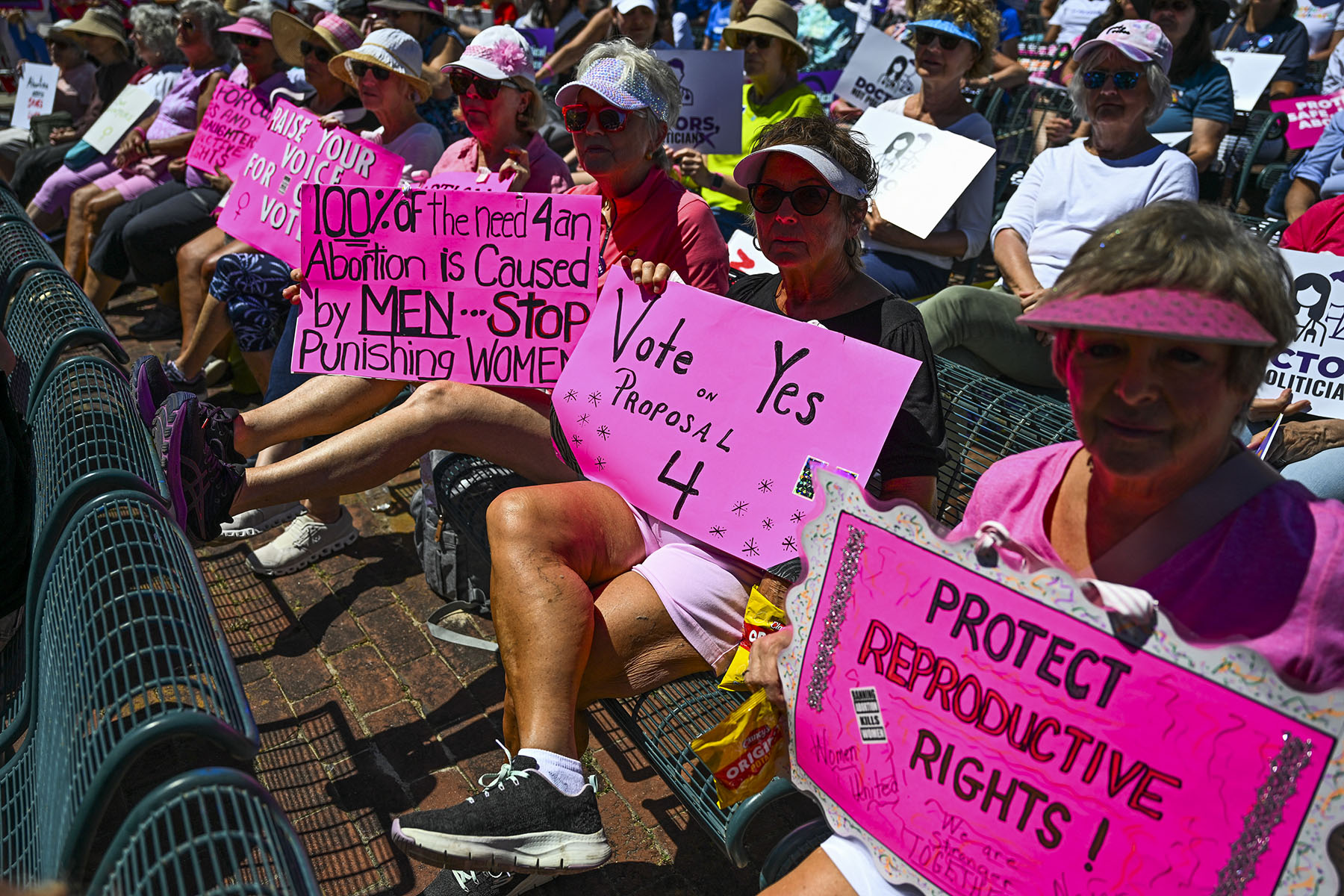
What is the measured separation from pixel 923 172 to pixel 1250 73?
12.4 ft

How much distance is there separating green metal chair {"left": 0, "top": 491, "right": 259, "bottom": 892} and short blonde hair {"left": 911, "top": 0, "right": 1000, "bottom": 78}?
13.2 feet

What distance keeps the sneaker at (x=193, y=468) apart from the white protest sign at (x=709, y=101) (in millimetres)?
3143

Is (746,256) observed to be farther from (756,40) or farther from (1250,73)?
(1250,73)

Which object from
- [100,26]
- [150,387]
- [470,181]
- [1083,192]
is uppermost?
[1083,192]

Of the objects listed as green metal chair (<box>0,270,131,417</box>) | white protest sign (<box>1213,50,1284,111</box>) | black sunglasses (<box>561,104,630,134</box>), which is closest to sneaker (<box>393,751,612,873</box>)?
green metal chair (<box>0,270,131,417</box>)

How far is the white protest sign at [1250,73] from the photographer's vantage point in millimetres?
6398

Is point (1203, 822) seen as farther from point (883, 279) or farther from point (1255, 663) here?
point (883, 279)

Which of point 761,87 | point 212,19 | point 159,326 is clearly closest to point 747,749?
point 761,87

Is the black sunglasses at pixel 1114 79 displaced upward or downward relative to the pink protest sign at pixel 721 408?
upward

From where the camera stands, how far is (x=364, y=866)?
2.71m

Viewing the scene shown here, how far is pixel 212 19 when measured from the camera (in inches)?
252

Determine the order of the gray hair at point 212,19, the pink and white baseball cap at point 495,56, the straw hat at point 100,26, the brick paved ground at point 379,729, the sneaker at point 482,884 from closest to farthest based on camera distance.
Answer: the sneaker at point 482,884 < the brick paved ground at point 379,729 < the pink and white baseball cap at point 495,56 < the gray hair at point 212,19 < the straw hat at point 100,26

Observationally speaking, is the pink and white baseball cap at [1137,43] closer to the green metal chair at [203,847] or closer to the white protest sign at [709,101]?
the white protest sign at [709,101]

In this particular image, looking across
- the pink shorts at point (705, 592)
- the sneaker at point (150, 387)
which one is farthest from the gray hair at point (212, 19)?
the pink shorts at point (705, 592)
